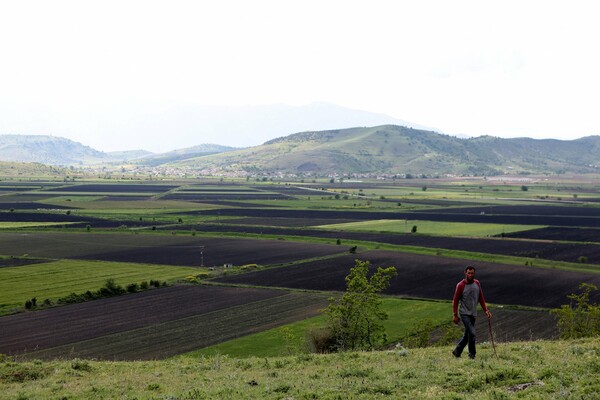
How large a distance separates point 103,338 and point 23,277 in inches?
1370

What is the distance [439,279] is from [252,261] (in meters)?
29.0

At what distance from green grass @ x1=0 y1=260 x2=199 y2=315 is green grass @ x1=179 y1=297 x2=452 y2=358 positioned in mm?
26519

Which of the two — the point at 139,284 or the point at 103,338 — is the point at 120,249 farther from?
the point at 103,338

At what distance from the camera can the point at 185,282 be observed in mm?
80875

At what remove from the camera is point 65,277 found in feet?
270

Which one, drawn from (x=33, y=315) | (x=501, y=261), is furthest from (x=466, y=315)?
(x=501, y=261)

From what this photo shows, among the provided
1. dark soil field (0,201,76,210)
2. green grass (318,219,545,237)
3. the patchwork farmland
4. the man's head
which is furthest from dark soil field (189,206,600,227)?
the man's head

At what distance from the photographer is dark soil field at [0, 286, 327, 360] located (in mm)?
49469

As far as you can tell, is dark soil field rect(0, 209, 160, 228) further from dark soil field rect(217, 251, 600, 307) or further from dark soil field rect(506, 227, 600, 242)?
dark soil field rect(506, 227, 600, 242)

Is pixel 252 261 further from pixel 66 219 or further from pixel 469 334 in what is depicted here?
pixel 469 334

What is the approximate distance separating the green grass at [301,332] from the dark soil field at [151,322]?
1.77 m

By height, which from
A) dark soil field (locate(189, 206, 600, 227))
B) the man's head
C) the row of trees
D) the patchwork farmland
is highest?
the man's head

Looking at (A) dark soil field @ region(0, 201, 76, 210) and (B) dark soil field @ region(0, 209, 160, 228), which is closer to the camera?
(B) dark soil field @ region(0, 209, 160, 228)

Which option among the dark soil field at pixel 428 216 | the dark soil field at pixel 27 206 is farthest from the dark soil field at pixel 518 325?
the dark soil field at pixel 27 206
